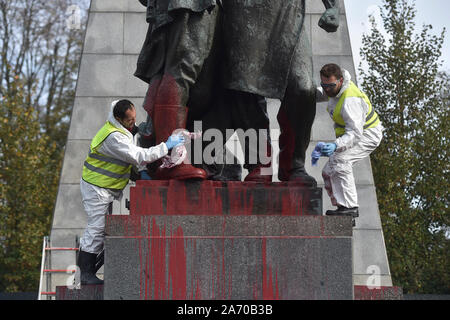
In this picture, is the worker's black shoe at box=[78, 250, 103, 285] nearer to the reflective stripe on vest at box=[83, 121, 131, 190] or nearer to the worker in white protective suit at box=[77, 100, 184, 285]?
the worker in white protective suit at box=[77, 100, 184, 285]

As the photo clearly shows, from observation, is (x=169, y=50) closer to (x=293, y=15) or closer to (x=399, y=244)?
(x=293, y=15)

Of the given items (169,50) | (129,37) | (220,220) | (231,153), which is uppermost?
(129,37)

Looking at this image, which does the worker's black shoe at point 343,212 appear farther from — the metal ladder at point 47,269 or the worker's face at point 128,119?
the metal ladder at point 47,269

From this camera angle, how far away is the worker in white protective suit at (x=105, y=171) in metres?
7.26

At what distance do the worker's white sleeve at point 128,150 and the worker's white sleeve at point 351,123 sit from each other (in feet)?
5.06

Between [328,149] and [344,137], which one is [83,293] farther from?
[344,137]

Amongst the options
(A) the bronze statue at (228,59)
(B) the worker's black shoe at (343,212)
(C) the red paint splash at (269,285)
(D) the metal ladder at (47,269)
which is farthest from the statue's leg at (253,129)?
(D) the metal ladder at (47,269)

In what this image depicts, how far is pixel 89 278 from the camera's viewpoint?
7.35 metres

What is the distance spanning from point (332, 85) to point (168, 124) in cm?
146

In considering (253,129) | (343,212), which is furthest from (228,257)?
(253,129)

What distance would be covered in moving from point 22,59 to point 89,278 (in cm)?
2651

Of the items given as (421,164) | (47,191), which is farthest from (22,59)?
(421,164)
